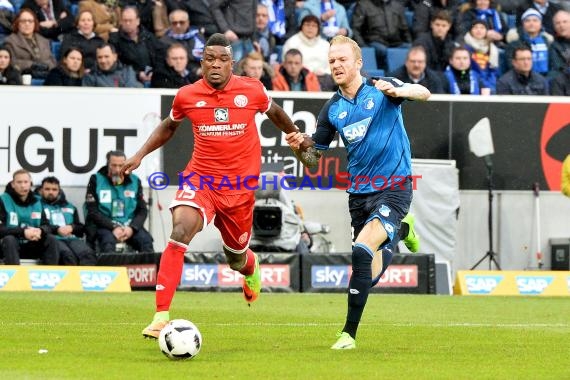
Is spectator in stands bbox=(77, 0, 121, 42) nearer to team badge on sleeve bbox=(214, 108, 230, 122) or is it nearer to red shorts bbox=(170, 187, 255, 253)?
red shorts bbox=(170, 187, 255, 253)

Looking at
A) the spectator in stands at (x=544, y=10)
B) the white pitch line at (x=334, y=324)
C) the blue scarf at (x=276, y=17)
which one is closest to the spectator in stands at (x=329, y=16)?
the blue scarf at (x=276, y=17)

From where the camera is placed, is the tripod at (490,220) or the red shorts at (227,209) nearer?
the red shorts at (227,209)

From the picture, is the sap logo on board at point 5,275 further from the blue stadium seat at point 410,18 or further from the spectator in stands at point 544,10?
the spectator in stands at point 544,10

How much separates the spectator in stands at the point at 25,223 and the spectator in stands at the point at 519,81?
8681mm

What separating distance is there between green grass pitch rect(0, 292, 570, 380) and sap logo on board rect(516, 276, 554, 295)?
2.62 metres

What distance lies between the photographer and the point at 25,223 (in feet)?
65.9

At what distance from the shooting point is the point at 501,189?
893 inches

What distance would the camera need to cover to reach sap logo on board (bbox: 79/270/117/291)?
1955 centimetres

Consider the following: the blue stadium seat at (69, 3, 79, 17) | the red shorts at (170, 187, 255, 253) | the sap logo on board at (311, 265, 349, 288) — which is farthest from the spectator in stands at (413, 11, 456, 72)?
the red shorts at (170, 187, 255, 253)

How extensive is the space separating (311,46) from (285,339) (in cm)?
1248

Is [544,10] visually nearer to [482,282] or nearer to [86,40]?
[482,282]

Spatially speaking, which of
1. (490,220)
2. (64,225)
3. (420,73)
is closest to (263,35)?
(420,73)

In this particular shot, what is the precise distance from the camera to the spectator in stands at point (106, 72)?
854 inches

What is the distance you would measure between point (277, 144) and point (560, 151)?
4.99 metres
